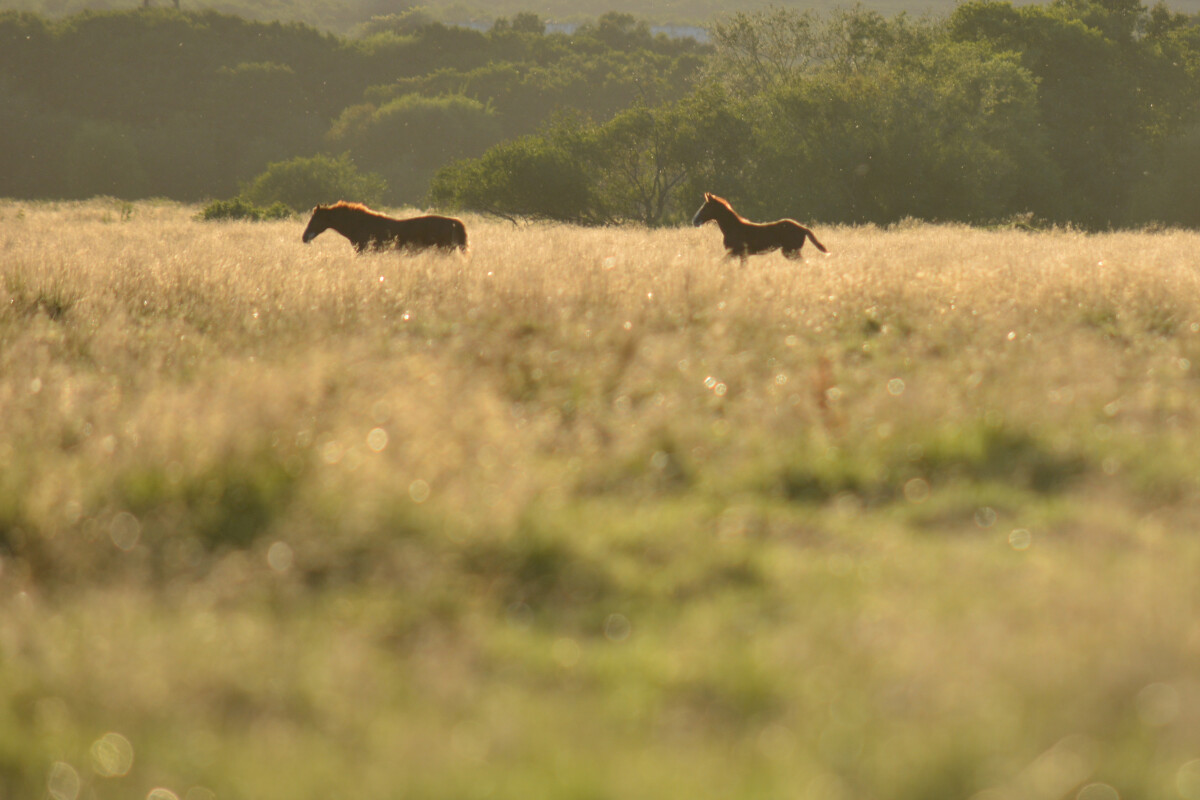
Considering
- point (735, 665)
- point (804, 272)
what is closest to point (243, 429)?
point (735, 665)

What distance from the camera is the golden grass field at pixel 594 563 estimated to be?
2.11 metres

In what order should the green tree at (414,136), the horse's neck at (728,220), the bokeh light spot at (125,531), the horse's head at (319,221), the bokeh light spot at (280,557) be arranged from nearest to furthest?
the bokeh light spot at (280,557), the bokeh light spot at (125,531), the horse's neck at (728,220), the horse's head at (319,221), the green tree at (414,136)

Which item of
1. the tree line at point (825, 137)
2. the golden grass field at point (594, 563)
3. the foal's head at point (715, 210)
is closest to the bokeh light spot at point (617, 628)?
the golden grass field at point (594, 563)

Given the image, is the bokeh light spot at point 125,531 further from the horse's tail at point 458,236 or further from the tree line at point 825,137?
the tree line at point 825,137

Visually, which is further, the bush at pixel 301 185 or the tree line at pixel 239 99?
the tree line at pixel 239 99

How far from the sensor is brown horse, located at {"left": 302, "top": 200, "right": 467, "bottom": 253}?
43.0 feet

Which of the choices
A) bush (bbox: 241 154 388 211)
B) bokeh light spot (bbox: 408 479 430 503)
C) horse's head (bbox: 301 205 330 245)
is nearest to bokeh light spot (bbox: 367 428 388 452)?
bokeh light spot (bbox: 408 479 430 503)

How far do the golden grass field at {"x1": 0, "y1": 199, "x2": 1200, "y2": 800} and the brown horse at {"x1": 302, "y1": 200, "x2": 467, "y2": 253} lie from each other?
6098mm

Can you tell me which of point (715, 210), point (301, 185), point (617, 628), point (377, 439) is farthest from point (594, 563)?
point (301, 185)

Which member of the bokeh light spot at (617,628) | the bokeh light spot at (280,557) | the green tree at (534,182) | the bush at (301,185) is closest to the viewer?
the bokeh light spot at (617,628)

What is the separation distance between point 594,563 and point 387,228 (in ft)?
35.3

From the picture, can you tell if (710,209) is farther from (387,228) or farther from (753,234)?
(387,228)

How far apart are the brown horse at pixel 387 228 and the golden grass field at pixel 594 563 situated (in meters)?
6.10

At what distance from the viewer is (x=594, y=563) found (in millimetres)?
3369
